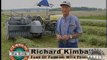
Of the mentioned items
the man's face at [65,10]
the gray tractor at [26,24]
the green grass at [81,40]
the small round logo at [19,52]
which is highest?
the man's face at [65,10]

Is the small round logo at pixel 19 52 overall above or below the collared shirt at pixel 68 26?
below

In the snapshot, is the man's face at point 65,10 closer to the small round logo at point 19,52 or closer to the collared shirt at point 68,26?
Result: the collared shirt at point 68,26

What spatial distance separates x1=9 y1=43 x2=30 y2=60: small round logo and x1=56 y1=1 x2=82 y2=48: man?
47 cm

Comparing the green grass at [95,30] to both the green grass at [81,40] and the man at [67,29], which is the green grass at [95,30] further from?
the man at [67,29]

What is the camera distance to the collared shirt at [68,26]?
177 inches

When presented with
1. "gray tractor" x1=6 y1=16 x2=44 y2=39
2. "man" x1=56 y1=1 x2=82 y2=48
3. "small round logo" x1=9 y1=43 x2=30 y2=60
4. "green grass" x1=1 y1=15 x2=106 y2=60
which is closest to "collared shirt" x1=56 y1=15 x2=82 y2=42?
"man" x1=56 y1=1 x2=82 y2=48

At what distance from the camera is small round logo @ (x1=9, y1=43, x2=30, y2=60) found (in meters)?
4.54

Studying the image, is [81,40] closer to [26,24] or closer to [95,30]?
[95,30]

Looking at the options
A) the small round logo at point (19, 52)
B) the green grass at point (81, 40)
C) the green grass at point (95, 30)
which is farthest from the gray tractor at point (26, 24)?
the green grass at point (95, 30)

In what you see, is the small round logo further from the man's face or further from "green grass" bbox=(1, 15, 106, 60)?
the man's face

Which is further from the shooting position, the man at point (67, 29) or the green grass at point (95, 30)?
the green grass at point (95, 30)

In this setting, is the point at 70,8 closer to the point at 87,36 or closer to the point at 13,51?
the point at 87,36

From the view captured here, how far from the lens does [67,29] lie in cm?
452

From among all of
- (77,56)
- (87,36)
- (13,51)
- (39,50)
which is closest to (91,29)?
(87,36)
